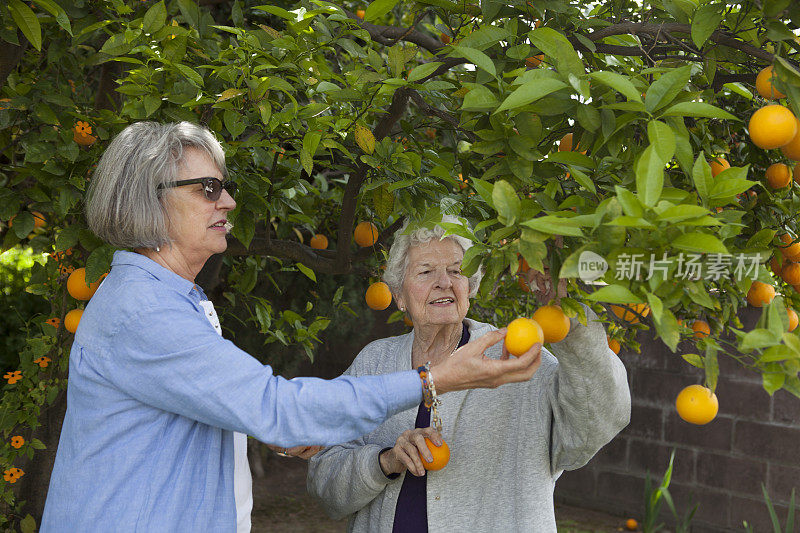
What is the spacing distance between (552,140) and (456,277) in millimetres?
610

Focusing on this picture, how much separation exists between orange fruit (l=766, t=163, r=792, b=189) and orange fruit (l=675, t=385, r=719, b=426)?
2.48ft

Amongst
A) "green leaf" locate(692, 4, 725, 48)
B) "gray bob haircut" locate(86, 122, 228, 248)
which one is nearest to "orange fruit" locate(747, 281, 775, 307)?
"green leaf" locate(692, 4, 725, 48)

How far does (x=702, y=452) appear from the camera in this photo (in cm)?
444

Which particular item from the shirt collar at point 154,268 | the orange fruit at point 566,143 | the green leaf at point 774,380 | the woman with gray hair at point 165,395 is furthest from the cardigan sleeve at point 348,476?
the green leaf at point 774,380

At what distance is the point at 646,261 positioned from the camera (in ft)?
3.00

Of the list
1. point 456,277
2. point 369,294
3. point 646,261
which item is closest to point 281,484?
point 369,294

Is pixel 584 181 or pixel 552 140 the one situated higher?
pixel 552 140

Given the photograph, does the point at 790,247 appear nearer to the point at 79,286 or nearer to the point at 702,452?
the point at 79,286

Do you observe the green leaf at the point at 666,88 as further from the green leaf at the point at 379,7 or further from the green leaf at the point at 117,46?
the green leaf at the point at 117,46

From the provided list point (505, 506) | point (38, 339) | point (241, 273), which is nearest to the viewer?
point (505, 506)

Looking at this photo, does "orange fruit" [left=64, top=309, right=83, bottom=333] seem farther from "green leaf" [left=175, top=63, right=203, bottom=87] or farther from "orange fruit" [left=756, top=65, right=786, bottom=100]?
"orange fruit" [left=756, top=65, right=786, bottom=100]

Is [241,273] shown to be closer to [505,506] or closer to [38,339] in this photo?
[38,339]

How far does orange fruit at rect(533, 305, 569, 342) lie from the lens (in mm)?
1229

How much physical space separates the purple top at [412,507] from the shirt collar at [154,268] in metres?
0.64
